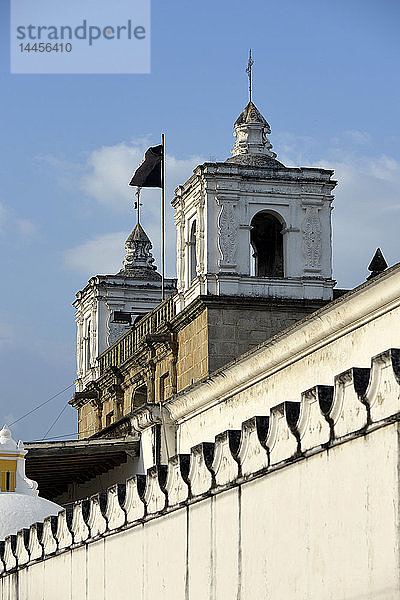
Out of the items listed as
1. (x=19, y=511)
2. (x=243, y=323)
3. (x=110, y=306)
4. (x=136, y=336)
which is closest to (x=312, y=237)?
(x=243, y=323)

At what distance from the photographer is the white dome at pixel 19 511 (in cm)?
1961

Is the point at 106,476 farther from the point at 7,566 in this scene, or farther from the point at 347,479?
the point at 347,479

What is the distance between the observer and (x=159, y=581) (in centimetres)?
1342

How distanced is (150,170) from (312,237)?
5.52 meters

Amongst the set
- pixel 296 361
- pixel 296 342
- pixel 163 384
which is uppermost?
pixel 163 384

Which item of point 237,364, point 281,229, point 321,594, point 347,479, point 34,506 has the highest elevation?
point 281,229

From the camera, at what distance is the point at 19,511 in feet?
65.4

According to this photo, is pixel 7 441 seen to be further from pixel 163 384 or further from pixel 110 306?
pixel 110 306

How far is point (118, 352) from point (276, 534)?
3140cm

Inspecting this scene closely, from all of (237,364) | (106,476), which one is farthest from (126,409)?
(237,364)

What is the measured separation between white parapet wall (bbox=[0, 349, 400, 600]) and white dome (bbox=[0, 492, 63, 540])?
3.78m

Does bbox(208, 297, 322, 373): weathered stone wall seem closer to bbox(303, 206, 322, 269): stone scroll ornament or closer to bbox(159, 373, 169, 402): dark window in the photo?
bbox(303, 206, 322, 269): stone scroll ornament

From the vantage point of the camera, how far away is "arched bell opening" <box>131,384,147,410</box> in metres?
39.9

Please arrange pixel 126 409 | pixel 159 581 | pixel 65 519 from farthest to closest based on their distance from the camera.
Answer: pixel 126 409 < pixel 65 519 < pixel 159 581
